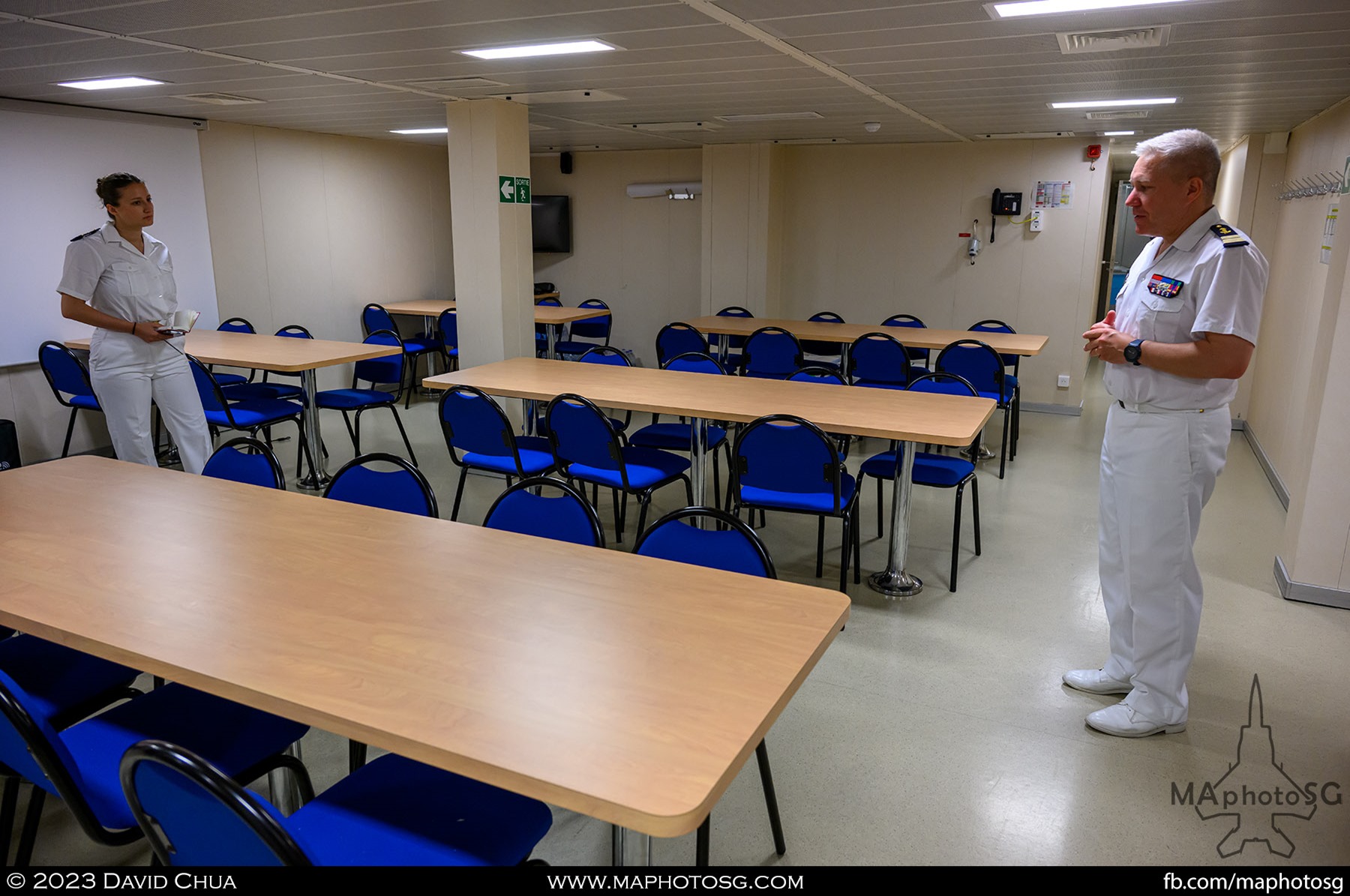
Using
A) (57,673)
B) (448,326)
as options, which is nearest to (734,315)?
(448,326)

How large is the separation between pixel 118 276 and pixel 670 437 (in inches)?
116

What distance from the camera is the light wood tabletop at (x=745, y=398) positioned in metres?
3.71

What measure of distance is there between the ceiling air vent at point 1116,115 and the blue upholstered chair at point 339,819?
6.33 metres

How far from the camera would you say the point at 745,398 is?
4.29m

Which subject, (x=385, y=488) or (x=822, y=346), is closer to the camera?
(x=385, y=488)

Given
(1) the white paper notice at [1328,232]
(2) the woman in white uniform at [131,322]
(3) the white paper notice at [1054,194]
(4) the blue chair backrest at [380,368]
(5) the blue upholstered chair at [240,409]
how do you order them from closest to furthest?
(2) the woman in white uniform at [131,322]
(1) the white paper notice at [1328,232]
(5) the blue upholstered chair at [240,409]
(4) the blue chair backrest at [380,368]
(3) the white paper notice at [1054,194]

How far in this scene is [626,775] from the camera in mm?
1328

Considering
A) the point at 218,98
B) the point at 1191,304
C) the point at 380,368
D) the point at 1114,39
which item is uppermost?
the point at 218,98

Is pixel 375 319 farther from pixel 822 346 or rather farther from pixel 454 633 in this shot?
pixel 454 633

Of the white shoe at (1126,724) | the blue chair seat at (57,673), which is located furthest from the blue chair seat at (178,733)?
the white shoe at (1126,724)

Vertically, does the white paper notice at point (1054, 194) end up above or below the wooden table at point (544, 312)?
above

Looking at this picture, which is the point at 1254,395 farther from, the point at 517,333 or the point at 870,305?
the point at 517,333

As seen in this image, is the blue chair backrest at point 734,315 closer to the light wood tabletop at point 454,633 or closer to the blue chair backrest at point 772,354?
the blue chair backrest at point 772,354
